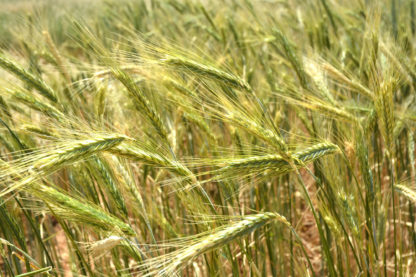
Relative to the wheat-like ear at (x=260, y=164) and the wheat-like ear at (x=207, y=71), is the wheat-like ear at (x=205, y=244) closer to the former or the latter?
the wheat-like ear at (x=260, y=164)

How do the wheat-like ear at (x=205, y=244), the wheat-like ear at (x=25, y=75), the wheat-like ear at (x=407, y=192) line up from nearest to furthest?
the wheat-like ear at (x=205, y=244), the wheat-like ear at (x=407, y=192), the wheat-like ear at (x=25, y=75)

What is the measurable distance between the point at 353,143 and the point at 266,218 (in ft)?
1.67

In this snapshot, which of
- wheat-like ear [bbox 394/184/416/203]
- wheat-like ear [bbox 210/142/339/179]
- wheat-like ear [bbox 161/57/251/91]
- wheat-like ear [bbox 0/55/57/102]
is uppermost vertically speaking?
wheat-like ear [bbox 0/55/57/102]

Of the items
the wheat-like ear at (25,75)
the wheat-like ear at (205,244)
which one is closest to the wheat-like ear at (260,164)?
the wheat-like ear at (205,244)

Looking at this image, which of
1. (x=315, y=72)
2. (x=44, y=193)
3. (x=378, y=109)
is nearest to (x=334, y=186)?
(x=378, y=109)


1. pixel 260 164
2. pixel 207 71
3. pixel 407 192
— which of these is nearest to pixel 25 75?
pixel 207 71

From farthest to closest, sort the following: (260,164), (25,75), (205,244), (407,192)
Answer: (25,75) < (407,192) < (260,164) < (205,244)

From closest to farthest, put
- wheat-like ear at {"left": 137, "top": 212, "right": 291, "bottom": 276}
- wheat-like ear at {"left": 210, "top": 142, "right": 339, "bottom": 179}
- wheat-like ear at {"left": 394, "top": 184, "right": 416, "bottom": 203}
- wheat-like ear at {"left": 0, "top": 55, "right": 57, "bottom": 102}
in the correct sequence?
1. wheat-like ear at {"left": 137, "top": 212, "right": 291, "bottom": 276}
2. wheat-like ear at {"left": 210, "top": 142, "right": 339, "bottom": 179}
3. wheat-like ear at {"left": 394, "top": 184, "right": 416, "bottom": 203}
4. wheat-like ear at {"left": 0, "top": 55, "right": 57, "bottom": 102}

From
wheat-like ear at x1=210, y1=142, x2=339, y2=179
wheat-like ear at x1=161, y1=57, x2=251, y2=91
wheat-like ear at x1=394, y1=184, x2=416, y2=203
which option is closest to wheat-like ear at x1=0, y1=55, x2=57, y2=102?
wheat-like ear at x1=161, y1=57, x2=251, y2=91

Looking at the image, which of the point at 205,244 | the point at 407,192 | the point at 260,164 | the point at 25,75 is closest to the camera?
the point at 205,244

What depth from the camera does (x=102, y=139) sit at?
3.58 feet

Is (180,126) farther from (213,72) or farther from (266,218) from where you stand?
(266,218)

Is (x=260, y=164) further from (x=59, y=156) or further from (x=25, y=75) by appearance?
(x=25, y=75)

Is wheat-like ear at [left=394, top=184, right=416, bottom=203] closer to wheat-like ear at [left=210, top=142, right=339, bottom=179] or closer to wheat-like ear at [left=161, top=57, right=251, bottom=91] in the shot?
wheat-like ear at [left=210, top=142, right=339, bottom=179]
